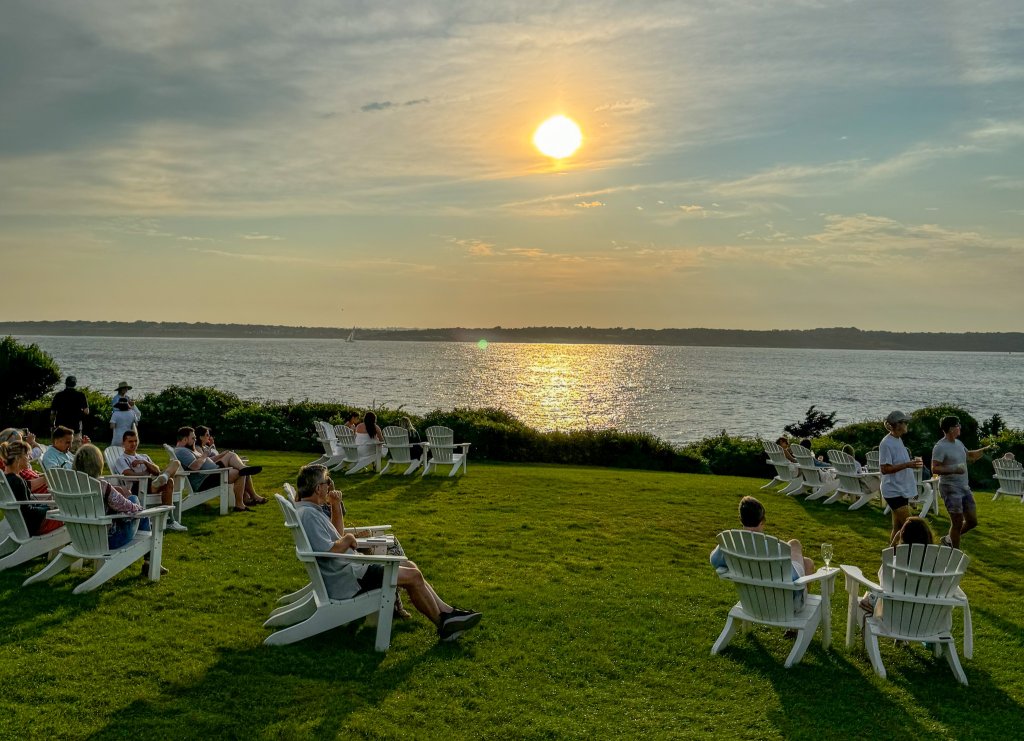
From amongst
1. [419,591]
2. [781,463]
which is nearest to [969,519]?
[419,591]

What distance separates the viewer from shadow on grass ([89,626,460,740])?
4754mm

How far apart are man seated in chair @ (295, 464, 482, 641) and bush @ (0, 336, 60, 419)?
21.9 m

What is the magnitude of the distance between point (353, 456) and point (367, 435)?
47cm

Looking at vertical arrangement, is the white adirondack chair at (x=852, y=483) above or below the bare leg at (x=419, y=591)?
below

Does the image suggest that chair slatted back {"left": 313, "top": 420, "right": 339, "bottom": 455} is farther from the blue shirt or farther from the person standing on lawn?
the person standing on lawn

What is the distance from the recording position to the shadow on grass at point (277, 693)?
15.6 feet

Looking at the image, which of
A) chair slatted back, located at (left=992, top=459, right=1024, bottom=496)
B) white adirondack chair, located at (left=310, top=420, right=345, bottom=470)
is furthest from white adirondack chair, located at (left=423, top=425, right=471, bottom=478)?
chair slatted back, located at (left=992, top=459, right=1024, bottom=496)

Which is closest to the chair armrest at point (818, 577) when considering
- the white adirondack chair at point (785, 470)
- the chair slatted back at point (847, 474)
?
the chair slatted back at point (847, 474)

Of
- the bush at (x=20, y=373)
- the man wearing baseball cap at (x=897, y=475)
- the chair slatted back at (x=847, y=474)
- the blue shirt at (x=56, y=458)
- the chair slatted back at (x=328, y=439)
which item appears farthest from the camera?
the bush at (x=20, y=373)

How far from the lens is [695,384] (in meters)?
95.9

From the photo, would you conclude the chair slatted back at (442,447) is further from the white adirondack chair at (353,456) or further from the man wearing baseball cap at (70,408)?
the man wearing baseball cap at (70,408)

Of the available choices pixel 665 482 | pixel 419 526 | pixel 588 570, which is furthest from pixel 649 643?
pixel 665 482

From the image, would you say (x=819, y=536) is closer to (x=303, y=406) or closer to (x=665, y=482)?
(x=665, y=482)

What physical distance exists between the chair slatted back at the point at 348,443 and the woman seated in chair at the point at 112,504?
7667 mm
